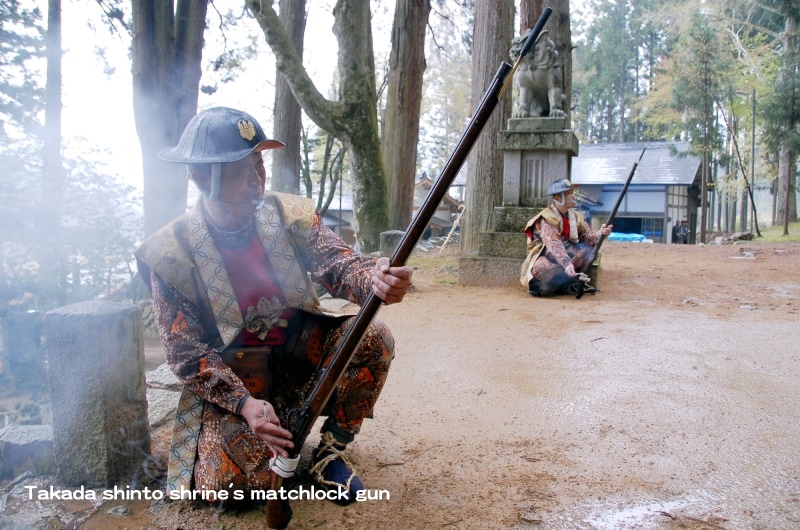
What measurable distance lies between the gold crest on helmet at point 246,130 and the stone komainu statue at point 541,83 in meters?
5.83

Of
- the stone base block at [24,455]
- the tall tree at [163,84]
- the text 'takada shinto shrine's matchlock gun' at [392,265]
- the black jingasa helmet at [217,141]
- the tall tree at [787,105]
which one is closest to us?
the text 'takada shinto shrine's matchlock gun' at [392,265]

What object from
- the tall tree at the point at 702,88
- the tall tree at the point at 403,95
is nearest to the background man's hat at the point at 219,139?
the tall tree at the point at 403,95

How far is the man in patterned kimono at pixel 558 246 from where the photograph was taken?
22.0ft

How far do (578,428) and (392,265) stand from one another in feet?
5.00

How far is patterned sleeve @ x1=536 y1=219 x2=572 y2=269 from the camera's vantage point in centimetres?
663

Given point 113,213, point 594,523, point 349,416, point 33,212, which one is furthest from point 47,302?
point 594,523

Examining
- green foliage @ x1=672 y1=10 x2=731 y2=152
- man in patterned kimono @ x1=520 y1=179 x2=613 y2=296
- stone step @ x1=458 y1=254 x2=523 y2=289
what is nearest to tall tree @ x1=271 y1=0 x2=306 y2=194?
stone step @ x1=458 y1=254 x2=523 y2=289

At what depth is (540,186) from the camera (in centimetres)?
754

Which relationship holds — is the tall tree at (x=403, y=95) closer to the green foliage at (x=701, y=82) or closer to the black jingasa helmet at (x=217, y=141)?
the black jingasa helmet at (x=217, y=141)

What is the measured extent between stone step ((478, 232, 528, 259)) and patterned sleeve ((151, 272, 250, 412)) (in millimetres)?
5730

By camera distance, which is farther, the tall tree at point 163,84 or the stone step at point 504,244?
the stone step at point 504,244

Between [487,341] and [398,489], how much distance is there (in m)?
2.57

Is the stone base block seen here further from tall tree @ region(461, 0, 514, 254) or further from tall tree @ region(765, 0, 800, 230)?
tall tree @ region(765, 0, 800, 230)

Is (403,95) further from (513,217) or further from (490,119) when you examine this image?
(513,217)
